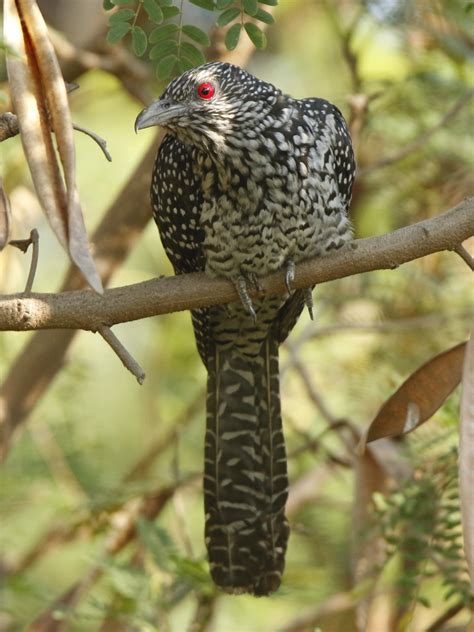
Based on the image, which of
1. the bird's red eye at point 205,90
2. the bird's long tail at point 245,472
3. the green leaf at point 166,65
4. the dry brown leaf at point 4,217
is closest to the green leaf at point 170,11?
the green leaf at point 166,65

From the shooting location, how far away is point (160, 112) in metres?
2.95

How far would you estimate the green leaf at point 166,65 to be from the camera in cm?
289

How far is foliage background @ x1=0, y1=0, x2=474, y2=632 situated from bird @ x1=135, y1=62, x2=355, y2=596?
1.31ft

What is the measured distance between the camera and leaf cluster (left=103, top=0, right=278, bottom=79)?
2596 millimetres

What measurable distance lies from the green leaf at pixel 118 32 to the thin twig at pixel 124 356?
29.4 inches

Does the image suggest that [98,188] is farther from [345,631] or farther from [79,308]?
[79,308]

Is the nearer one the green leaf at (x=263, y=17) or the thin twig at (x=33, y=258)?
the thin twig at (x=33, y=258)

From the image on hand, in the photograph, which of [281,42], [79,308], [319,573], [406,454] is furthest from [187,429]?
[79,308]

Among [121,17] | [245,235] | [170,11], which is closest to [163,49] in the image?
[121,17]

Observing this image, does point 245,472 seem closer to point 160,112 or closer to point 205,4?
point 160,112

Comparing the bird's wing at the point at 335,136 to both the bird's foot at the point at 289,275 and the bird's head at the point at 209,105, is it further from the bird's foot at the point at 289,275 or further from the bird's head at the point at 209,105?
the bird's foot at the point at 289,275

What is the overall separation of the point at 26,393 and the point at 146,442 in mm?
1717

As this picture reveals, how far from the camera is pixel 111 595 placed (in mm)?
3871

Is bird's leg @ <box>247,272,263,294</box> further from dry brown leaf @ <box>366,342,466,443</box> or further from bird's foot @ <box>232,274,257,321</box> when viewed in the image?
dry brown leaf @ <box>366,342,466,443</box>
